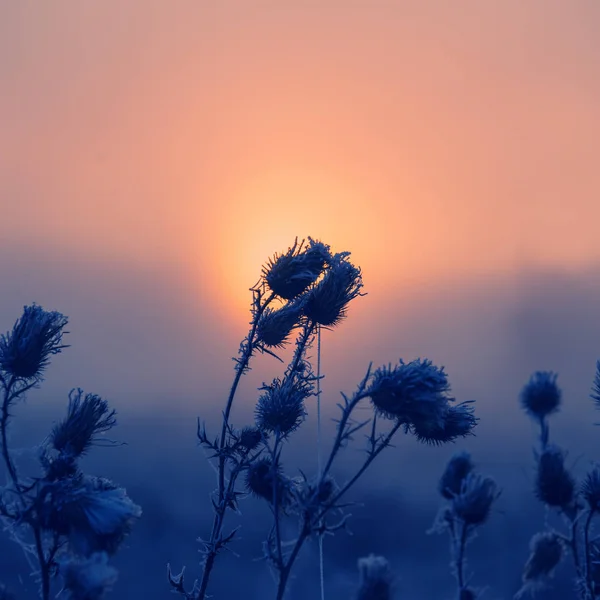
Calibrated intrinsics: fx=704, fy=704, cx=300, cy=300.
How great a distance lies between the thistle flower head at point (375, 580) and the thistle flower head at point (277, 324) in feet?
5.31

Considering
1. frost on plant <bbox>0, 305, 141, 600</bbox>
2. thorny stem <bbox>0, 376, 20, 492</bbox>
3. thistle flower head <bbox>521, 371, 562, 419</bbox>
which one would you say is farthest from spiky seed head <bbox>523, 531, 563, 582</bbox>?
thorny stem <bbox>0, 376, 20, 492</bbox>

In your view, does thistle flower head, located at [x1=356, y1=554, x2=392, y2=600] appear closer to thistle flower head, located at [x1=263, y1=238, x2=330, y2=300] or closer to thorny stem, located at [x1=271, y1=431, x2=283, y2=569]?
thorny stem, located at [x1=271, y1=431, x2=283, y2=569]

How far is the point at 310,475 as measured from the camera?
4547mm

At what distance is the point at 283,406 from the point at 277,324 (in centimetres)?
58

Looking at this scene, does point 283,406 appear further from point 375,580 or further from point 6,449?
point 6,449

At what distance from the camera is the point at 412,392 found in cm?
406

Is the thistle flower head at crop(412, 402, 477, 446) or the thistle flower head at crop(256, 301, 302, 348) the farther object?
the thistle flower head at crop(256, 301, 302, 348)

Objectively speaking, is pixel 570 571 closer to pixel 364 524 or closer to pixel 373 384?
pixel 364 524

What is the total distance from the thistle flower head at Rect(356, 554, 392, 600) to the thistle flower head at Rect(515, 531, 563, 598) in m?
1.46

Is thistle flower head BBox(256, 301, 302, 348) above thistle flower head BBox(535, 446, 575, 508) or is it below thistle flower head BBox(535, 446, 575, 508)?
above

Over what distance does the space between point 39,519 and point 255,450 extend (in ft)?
6.36

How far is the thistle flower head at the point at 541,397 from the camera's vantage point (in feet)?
20.5

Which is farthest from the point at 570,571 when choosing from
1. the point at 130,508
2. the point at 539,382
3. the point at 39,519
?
the point at 39,519

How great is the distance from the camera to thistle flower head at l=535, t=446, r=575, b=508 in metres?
5.22
